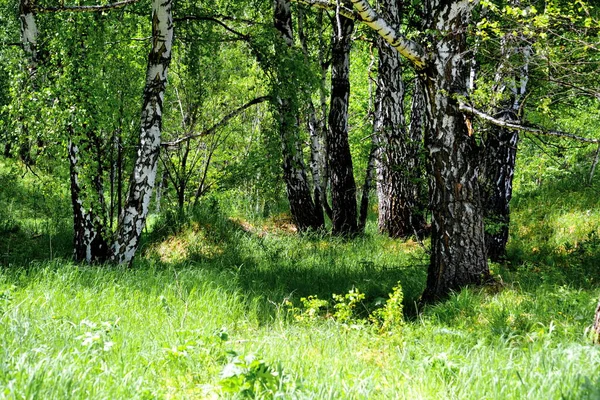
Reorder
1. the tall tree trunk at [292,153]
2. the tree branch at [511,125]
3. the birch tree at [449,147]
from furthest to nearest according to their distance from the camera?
the tall tree trunk at [292,153] → the birch tree at [449,147] → the tree branch at [511,125]

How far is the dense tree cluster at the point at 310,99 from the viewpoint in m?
4.95

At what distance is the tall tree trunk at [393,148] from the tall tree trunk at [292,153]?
1.47 m

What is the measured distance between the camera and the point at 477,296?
4.87 metres

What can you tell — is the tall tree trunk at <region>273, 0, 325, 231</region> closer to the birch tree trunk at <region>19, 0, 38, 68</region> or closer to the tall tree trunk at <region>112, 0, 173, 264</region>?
the tall tree trunk at <region>112, 0, 173, 264</region>

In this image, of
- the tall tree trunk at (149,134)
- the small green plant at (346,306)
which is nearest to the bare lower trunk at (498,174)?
the small green plant at (346,306)

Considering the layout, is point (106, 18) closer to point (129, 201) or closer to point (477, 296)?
point (129, 201)

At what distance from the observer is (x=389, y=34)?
4.76 metres

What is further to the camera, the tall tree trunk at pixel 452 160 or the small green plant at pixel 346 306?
the tall tree trunk at pixel 452 160

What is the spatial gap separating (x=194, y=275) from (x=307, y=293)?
57.2 inches

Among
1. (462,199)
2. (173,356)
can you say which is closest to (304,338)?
(173,356)

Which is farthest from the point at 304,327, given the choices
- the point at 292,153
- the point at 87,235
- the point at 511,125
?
the point at 292,153

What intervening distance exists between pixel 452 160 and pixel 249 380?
11.1ft

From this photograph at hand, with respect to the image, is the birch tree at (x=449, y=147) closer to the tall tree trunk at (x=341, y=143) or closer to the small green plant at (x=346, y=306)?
the small green plant at (x=346, y=306)

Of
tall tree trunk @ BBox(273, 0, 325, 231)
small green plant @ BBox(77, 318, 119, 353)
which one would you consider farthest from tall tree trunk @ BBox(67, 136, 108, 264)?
small green plant @ BBox(77, 318, 119, 353)
